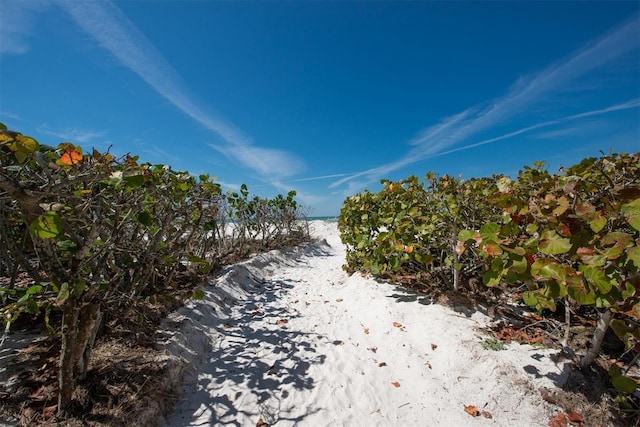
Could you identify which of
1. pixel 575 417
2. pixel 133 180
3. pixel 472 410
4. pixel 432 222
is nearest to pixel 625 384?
pixel 575 417

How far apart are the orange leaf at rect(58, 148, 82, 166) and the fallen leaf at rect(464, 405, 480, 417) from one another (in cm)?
411

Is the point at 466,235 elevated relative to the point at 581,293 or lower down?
elevated

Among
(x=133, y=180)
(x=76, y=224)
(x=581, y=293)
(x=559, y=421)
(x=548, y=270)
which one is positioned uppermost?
(x=133, y=180)

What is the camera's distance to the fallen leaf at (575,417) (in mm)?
2561

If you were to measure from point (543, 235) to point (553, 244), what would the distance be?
0.13m

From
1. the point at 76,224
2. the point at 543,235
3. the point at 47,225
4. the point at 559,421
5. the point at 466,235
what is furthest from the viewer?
the point at 76,224

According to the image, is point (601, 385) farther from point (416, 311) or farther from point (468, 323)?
point (416, 311)

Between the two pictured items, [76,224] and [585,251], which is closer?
[585,251]

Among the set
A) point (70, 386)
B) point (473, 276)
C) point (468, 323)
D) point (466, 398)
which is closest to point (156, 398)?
point (70, 386)

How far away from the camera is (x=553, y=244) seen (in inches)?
67.6

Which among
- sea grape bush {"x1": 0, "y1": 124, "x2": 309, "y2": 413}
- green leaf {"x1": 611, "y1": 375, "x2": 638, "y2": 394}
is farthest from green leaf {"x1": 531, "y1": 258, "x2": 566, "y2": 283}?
sea grape bush {"x1": 0, "y1": 124, "x2": 309, "y2": 413}

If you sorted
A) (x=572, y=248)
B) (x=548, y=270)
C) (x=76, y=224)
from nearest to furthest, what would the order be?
(x=548, y=270) → (x=572, y=248) → (x=76, y=224)

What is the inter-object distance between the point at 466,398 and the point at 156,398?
3269 millimetres

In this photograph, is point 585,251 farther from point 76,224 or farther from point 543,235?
point 76,224
